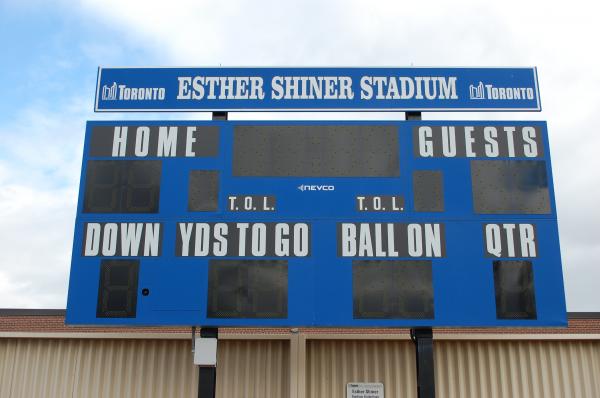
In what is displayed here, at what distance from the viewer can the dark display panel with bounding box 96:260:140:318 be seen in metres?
8.02

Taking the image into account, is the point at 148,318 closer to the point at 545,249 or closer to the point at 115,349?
the point at 115,349

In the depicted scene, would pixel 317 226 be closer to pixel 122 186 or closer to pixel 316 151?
pixel 316 151

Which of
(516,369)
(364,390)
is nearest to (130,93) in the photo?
(364,390)

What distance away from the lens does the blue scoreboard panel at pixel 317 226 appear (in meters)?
7.98

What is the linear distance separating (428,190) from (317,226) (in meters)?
1.64

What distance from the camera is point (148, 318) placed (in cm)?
797

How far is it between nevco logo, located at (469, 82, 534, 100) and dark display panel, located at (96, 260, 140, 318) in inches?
220

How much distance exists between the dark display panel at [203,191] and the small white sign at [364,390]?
4.13 meters

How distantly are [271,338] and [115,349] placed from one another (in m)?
2.83

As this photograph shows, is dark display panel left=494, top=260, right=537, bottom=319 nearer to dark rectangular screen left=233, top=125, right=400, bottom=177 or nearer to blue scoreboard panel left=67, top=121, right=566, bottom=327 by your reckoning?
blue scoreboard panel left=67, top=121, right=566, bottom=327

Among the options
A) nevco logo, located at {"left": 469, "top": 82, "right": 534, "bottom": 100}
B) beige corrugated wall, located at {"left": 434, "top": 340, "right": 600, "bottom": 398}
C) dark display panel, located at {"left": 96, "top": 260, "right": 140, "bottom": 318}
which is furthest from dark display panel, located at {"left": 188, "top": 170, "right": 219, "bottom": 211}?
beige corrugated wall, located at {"left": 434, "top": 340, "right": 600, "bottom": 398}

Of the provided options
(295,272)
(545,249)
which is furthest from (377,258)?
(545,249)

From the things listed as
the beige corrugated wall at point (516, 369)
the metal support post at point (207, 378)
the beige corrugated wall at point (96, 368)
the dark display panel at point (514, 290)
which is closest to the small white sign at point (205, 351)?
the metal support post at point (207, 378)

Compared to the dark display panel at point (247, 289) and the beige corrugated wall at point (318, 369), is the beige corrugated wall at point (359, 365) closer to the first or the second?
the beige corrugated wall at point (318, 369)
